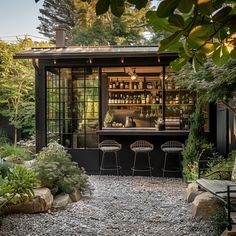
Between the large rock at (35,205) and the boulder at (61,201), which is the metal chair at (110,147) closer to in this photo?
the boulder at (61,201)

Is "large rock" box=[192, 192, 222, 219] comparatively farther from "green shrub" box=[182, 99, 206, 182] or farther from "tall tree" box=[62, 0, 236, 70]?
"tall tree" box=[62, 0, 236, 70]

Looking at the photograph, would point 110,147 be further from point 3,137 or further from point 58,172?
point 3,137

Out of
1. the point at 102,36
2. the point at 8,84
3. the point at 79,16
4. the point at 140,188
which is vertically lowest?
the point at 140,188

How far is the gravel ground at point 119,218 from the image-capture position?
424 cm

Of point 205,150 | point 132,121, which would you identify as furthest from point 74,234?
point 132,121

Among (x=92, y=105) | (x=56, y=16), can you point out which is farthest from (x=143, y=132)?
(x=56, y=16)

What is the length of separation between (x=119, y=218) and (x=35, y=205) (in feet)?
3.58

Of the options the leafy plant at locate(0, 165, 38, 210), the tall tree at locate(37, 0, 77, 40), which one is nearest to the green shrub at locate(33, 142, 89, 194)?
the leafy plant at locate(0, 165, 38, 210)

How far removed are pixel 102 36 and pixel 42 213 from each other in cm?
1513

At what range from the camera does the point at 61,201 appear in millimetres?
5211

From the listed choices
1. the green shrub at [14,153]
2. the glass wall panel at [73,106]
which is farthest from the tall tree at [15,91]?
the glass wall panel at [73,106]

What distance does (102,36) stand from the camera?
19.0 m

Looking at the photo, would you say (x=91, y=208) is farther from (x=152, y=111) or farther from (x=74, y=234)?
(x=152, y=111)

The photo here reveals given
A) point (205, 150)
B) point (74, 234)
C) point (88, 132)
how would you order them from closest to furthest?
point (74, 234) < point (205, 150) < point (88, 132)
